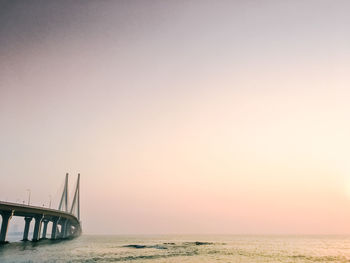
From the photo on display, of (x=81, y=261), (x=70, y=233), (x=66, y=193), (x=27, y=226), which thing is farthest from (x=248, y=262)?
(x=70, y=233)

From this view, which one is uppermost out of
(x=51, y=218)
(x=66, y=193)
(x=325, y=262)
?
(x=66, y=193)

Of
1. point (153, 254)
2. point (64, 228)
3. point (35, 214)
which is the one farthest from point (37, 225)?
point (153, 254)

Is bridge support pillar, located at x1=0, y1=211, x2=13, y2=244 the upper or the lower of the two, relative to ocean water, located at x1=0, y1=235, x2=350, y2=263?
upper

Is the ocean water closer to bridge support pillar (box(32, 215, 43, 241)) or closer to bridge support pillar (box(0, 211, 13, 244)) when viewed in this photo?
bridge support pillar (box(0, 211, 13, 244))

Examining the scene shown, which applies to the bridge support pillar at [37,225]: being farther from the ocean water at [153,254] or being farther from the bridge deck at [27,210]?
the ocean water at [153,254]

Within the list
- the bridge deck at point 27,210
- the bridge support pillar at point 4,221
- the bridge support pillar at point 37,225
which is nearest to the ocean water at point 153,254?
the bridge support pillar at point 4,221

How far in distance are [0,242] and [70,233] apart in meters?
108

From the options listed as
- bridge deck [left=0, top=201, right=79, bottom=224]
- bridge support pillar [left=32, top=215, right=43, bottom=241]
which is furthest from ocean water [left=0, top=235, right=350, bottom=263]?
bridge support pillar [left=32, top=215, right=43, bottom=241]

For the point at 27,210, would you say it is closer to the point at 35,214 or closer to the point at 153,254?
the point at 35,214

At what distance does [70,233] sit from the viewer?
194 metres

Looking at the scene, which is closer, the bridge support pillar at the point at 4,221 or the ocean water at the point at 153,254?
the ocean water at the point at 153,254

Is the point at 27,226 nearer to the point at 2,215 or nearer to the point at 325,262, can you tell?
the point at 2,215

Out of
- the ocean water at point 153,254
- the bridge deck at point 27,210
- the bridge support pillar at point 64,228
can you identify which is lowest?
the ocean water at point 153,254

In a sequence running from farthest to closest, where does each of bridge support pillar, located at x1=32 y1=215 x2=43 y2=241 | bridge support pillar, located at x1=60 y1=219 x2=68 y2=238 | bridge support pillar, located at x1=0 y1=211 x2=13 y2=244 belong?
bridge support pillar, located at x1=60 y1=219 x2=68 y2=238
bridge support pillar, located at x1=32 y1=215 x2=43 y2=241
bridge support pillar, located at x1=0 y1=211 x2=13 y2=244
